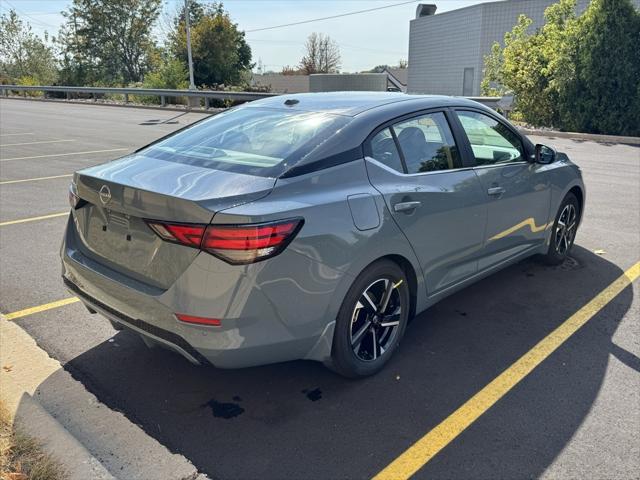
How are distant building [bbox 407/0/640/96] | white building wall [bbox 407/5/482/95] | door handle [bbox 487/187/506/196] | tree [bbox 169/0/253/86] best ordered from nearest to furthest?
door handle [bbox 487/187/506/196]
distant building [bbox 407/0/640/96]
white building wall [bbox 407/5/482/95]
tree [bbox 169/0/253/86]

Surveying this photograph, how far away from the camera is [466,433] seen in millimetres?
2928

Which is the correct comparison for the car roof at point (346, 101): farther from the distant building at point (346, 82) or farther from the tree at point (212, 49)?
the tree at point (212, 49)

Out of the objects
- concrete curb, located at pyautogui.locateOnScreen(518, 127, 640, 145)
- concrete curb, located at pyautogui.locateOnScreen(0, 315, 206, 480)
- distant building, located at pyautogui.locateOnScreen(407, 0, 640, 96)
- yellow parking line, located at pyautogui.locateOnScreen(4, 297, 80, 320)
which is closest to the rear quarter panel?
concrete curb, located at pyautogui.locateOnScreen(0, 315, 206, 480)

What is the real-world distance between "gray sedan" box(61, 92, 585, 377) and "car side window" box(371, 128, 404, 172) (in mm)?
10

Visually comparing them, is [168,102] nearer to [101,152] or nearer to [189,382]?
[101,152]

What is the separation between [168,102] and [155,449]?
94.9 feet

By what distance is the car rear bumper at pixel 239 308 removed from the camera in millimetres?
2693

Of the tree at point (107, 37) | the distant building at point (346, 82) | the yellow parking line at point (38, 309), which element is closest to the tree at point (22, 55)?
the tree at point (107, 37)

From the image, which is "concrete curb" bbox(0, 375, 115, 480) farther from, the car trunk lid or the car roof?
the car roof

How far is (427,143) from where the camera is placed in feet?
12.5

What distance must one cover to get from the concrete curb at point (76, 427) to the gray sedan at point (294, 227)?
0.47 m

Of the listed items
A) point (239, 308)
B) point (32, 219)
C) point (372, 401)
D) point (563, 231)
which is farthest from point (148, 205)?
point (32, 219)

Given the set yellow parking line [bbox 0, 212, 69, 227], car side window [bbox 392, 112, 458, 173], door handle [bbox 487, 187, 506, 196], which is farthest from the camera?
yellow parking line [bbox 0, 212, 69, 227]

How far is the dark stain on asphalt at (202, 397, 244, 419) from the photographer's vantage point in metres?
3.10
